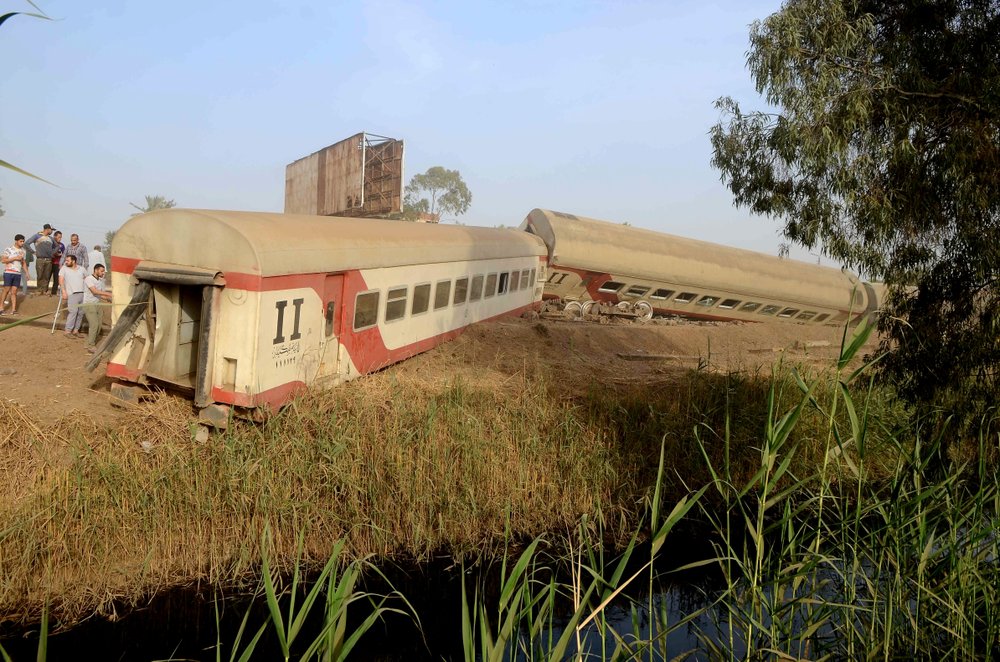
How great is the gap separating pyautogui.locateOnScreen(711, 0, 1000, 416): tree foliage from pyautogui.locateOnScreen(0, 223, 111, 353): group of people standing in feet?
31.2

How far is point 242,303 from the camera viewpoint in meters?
8.08

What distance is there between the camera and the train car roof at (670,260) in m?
20.1

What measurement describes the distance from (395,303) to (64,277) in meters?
6.32

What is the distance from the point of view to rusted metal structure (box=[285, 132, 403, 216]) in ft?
86.8

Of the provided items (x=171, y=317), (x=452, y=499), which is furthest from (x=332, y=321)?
(x=452, y=499)

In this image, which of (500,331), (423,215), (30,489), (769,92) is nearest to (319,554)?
(30,489)

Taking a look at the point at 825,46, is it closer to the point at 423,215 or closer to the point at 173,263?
the point at 173,263

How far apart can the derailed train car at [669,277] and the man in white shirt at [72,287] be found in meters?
10.9

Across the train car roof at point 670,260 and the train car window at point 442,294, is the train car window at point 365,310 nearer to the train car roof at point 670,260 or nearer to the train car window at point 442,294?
the train car window at point 442,294

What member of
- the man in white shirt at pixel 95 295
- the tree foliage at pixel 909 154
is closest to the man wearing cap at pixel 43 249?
the man in white shirt at pixel 95 295

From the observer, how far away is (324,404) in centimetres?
858

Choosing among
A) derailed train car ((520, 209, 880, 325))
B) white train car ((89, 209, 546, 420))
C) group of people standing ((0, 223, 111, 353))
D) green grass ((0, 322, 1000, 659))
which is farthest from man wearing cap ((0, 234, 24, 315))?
derailed train car ((520, 209, 880, 325))

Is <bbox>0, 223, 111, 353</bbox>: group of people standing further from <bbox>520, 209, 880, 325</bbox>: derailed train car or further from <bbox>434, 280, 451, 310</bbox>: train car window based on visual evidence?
<bbox>520, 209, 880, 325</bbox>: derailed train car

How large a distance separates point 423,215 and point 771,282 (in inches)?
464
